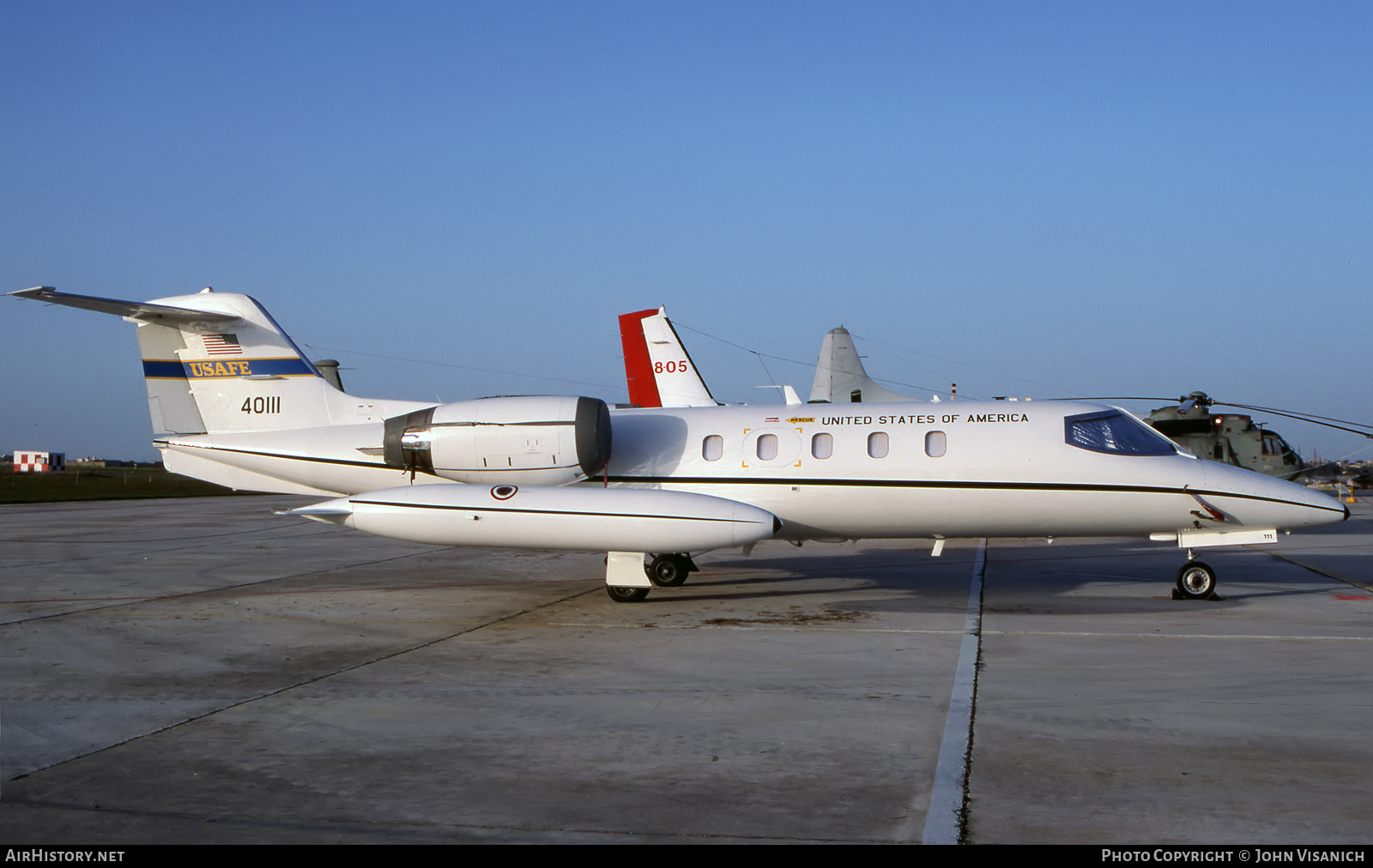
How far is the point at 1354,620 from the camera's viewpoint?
11.7m

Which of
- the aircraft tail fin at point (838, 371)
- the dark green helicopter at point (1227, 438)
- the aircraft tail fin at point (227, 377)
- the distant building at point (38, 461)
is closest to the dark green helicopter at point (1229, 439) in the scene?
the dark green helicopter at point (1227, 438)

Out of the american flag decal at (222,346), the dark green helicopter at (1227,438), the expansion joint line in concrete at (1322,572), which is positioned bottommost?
the expansion joint line in concrete at (1322,572)

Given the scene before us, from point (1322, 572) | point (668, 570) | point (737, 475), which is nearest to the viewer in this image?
point (737, 475)

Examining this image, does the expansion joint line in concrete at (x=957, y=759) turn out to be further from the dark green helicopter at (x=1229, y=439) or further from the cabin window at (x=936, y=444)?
the dark green helicopter at (x=1229, y=439)

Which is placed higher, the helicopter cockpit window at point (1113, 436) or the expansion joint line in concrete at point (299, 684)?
the helicopter cockpit window at point (1113, 436)

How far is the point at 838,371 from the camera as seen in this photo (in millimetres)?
34094

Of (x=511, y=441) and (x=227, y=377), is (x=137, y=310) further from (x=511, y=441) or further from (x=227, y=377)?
(x=511, y=441)

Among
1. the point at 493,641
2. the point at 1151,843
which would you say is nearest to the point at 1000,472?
the point at 493,641

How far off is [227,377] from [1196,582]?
44.5 feet

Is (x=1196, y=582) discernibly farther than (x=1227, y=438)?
No

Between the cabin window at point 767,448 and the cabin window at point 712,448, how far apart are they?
0.50m

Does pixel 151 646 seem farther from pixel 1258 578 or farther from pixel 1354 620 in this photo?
pixel 1258 578

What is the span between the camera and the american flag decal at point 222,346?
594 inches

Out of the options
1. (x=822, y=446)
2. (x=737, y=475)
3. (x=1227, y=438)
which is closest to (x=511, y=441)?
(x=737, y=475)
